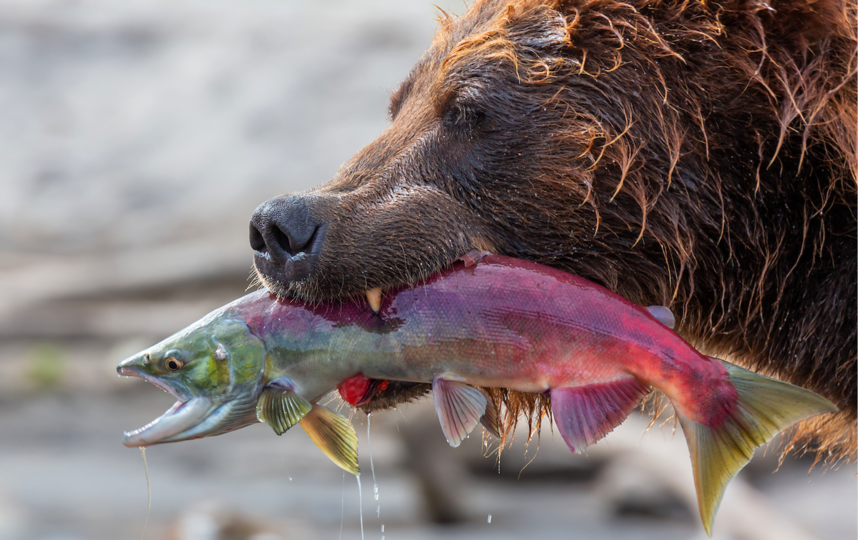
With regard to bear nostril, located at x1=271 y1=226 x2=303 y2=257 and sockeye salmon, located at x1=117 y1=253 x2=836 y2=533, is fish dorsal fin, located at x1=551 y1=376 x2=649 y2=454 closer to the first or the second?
sockeye salmon, located at x1=117 y1=253 x2=836 y2=533

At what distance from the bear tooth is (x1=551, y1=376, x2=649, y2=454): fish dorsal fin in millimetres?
529

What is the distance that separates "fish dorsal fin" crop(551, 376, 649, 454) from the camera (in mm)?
2135

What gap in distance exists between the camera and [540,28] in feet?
8.96

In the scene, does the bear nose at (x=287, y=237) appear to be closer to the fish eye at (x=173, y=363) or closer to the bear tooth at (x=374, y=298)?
the bear tooth at (x=374, y=298)

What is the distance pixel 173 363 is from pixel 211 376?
4.3 inches

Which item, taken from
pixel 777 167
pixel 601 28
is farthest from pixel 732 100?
pixel 601 28

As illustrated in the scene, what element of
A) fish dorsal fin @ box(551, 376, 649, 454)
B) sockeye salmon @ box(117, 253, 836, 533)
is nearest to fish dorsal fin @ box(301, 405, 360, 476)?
sockeye salmon @ box(117, 253, 836, 533)

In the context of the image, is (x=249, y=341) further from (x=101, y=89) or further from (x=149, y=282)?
(x=101, y=89)

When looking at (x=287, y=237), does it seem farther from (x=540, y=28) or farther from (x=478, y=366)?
(x=540, y=28)

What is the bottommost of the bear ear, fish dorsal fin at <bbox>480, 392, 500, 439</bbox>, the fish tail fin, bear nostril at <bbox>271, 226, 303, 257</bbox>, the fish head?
the fish tail fin

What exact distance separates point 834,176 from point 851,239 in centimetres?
20

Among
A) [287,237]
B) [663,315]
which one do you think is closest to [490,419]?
[663,315]

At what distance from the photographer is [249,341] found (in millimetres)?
2295

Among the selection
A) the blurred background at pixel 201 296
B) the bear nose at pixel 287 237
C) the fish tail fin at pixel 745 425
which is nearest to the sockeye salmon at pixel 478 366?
the fish tail fin at pixel 745 425
